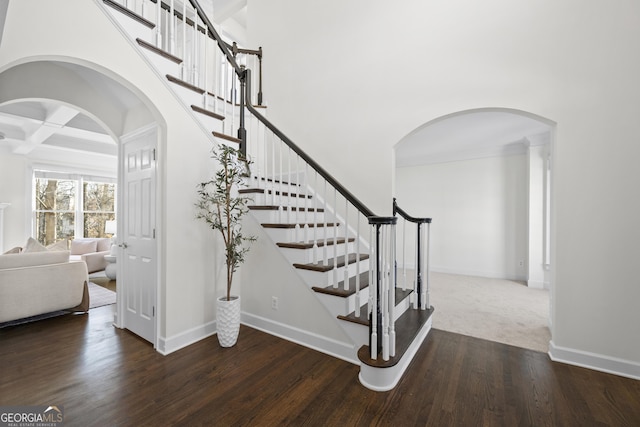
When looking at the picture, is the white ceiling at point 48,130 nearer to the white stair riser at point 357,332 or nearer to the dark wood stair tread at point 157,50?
the dark wood stair tread at point 157,50

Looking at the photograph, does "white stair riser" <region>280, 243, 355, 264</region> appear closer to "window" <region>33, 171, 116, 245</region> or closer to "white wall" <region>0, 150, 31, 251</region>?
"white wall" <region>0, 150, 31, 251</region>

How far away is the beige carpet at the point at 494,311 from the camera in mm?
2902

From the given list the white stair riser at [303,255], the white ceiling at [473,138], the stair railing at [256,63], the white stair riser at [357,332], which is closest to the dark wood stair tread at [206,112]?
the stair railing at [256,63]

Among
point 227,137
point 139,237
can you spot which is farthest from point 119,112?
point 139,237

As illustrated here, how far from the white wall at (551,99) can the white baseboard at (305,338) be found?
1.52 m

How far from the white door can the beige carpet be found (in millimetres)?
3061

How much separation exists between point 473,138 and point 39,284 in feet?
22.2

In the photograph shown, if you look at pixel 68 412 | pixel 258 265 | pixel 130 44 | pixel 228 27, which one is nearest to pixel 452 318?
pixel 258 265

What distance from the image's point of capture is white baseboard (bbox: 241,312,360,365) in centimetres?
241

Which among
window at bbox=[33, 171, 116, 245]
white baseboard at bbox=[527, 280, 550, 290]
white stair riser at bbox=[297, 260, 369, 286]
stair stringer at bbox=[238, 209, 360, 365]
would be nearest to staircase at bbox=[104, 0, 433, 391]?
white stair riser at bbox=[297, 260, 369, 286]

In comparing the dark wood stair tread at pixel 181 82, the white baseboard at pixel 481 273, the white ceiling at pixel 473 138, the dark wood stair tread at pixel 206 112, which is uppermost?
the white ceiling at pixel 473 138

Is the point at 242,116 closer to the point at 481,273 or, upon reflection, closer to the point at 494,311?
the point at 494,311

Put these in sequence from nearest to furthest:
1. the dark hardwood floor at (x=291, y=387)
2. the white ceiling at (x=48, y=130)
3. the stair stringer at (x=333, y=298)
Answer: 1. the dark hardwood floor at (x=291, y=387)
2. the stair stringer at (x=333, y=298)
3. the white ceiling at (x=48, y=130)

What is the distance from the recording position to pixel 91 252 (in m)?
6.39
